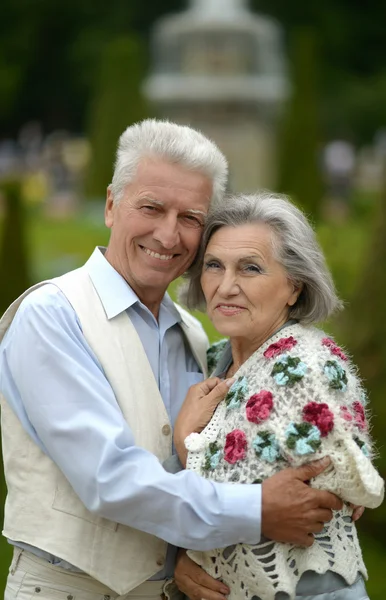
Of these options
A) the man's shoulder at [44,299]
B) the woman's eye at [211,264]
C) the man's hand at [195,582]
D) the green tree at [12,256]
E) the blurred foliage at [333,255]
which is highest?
the woman's eye at [211,264]

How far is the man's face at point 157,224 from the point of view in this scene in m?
2.65

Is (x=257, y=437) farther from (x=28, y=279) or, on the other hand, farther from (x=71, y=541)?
(x=28, y=279)

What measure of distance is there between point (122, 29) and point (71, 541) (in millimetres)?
29835

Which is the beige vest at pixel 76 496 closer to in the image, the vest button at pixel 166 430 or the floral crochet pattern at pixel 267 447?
the vest button at pixel 166 430

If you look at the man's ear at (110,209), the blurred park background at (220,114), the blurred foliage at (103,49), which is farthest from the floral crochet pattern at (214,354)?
the blurred foliage at (103,49)

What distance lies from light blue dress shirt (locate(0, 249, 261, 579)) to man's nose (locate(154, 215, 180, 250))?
0.36 metres

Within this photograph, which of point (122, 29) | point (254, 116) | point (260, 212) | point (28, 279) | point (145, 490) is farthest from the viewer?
point (122, 29)

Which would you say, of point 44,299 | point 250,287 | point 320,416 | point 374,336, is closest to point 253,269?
point 250,287

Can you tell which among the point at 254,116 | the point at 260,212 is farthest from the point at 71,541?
the point at 254,116

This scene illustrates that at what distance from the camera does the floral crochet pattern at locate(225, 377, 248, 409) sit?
247cm

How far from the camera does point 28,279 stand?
7.53 meters

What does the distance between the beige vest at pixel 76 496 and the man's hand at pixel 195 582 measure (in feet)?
0.19

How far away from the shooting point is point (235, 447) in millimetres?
2391

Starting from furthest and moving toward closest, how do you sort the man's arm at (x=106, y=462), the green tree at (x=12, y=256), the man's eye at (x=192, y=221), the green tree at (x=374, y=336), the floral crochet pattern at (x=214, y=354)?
the green tree at (x=12, y=256), the green tree at (x=374, y=336), the floral crochet pattern at (x=214, y=354), the man's eye at (x=192, y=221), the man's arm at (x=106, y=462)
